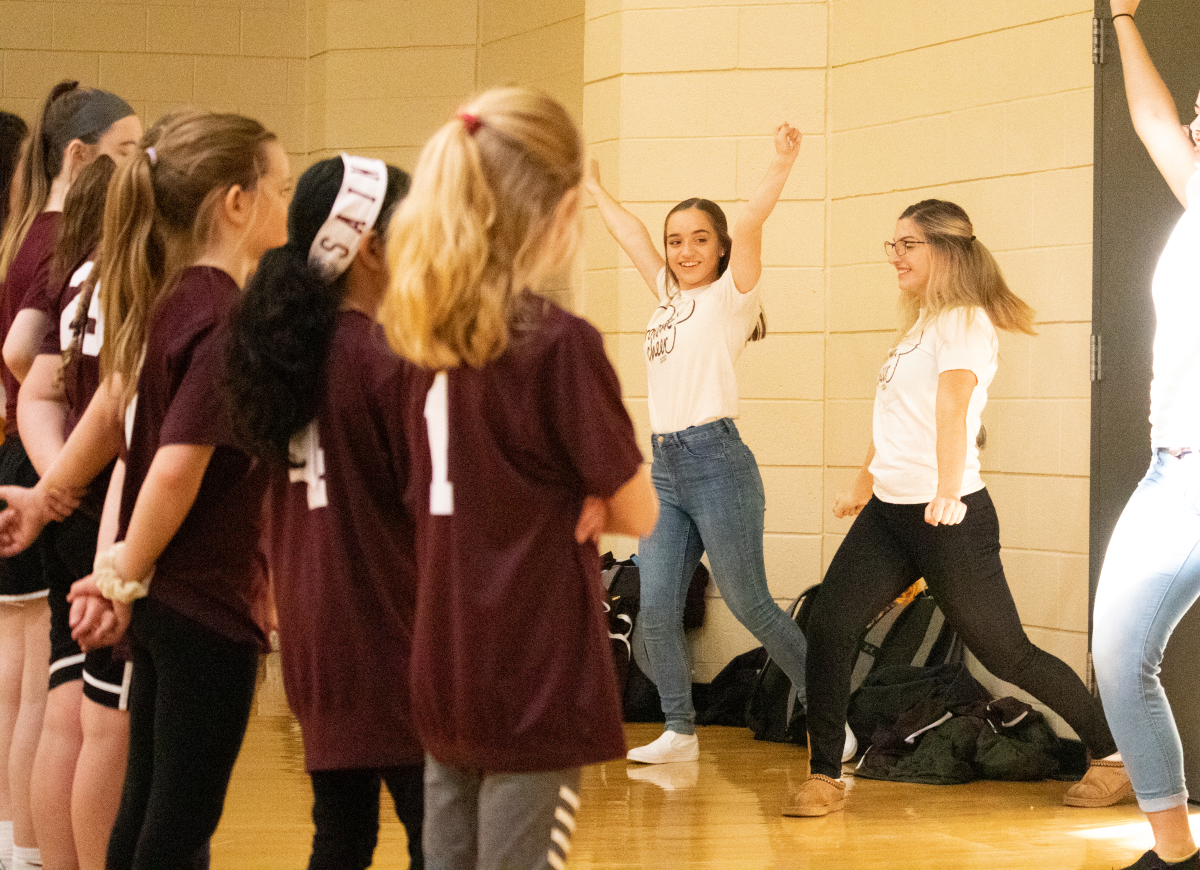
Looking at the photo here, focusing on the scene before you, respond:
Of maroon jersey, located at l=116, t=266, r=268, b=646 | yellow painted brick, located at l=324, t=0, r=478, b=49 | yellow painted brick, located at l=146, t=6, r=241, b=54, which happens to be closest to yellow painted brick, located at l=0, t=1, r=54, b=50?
yellow painted brick, located at l=146, t=6, r=241, b=54

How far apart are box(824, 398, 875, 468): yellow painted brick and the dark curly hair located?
293 centimetres

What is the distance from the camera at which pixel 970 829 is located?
3.00m

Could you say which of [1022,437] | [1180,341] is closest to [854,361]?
[1022,437]

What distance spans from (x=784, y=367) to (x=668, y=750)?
4.77 ft

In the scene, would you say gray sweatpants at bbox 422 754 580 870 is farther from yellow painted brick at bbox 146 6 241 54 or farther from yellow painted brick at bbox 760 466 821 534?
yellow painted brick at bbox 146 6 241 54

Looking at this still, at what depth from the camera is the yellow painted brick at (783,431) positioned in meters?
4.40

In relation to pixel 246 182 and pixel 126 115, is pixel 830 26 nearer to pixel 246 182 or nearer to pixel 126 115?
pixel 126 115

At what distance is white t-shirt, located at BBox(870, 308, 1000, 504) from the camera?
3078 mm

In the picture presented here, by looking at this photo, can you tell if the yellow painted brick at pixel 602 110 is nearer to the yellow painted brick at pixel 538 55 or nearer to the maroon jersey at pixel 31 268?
the yellow painted brick at pixel 538 55

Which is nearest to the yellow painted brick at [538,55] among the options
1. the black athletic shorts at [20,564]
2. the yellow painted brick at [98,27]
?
the yellow painted brick at [98,27]

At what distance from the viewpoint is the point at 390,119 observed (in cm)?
536

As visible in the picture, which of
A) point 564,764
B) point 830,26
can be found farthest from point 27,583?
point 830,26

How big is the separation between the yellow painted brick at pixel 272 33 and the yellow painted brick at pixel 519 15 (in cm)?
86

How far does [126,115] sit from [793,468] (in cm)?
262
